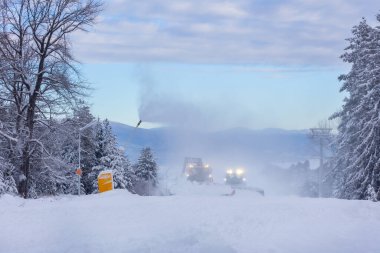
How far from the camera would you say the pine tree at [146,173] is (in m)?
63.0

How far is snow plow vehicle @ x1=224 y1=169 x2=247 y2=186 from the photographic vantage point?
52.8 meters

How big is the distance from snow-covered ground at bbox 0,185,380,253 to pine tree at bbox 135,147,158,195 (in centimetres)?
4648

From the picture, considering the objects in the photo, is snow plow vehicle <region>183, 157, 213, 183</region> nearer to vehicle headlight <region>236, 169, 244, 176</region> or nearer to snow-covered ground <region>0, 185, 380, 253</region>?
vehicle headlight <region>236, 169, 244, 176</region>

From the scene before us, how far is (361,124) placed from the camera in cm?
3231

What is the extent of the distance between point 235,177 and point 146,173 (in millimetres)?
15699

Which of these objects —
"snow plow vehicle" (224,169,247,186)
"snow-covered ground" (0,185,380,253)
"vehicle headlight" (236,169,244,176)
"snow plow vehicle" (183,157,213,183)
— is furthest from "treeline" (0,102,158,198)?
"snow-covered ground" (0,185,380,253)

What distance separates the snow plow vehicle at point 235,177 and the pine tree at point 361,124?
624 inches

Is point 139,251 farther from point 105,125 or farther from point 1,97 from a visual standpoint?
point 105,125

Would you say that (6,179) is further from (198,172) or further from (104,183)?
(198,172)

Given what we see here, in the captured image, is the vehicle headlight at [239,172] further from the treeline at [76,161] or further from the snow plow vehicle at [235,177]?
the treeline at [76,161]

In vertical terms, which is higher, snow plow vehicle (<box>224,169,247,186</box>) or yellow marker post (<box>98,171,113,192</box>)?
yellow marker post (<box>98,171,113,192</box>)

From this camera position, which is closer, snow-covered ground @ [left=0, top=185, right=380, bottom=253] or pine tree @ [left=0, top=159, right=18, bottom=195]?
snow-covered ground @ [left=0, top=185, right=380, bottom=253]

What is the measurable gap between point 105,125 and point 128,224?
1742 inches

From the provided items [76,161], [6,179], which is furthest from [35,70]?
[76,161]
